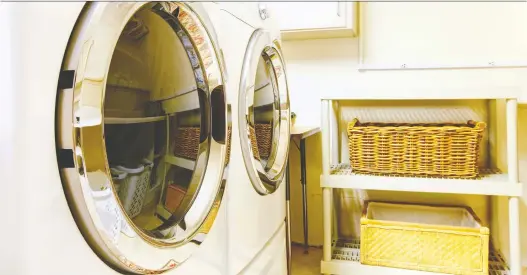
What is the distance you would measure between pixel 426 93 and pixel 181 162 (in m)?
1.10

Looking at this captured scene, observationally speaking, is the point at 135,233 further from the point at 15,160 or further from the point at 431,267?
the point at 431,267

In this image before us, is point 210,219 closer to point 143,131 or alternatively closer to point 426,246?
point 143,131

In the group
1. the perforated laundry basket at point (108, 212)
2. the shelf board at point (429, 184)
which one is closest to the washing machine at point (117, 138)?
the perforated laundry basket at point (108, 212)

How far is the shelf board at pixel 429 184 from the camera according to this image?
60.2 inches

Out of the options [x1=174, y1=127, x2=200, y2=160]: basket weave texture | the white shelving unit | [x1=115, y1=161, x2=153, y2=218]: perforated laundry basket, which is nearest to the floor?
the white shelving unit

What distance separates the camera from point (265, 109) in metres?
1.29

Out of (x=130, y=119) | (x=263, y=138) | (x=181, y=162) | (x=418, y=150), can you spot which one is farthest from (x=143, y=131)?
(x=418, y=150)

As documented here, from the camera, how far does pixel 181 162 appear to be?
83 cm

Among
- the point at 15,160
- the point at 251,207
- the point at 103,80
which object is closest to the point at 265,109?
the point at 251,207

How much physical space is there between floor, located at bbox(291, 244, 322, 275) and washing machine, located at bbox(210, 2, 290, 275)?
18.9 inches

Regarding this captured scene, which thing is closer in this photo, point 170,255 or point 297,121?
point 170,255

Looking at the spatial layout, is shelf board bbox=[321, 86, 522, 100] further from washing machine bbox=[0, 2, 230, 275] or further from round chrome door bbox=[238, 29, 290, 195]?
washing machine bbox=[0, 2, 230, 275]

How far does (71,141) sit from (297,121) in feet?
5.65

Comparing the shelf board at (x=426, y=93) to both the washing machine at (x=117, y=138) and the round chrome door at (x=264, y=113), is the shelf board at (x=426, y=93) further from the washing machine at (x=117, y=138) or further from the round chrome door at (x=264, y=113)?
the washing machine at (x=117, y=138)
